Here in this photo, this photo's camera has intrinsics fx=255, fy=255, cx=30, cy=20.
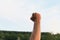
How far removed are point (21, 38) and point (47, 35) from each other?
9.41ft

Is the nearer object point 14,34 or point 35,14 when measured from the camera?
point 35,14

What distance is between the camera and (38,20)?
1.39m

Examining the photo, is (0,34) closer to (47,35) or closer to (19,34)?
(19,34)

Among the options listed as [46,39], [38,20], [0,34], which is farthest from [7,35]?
[38,20]

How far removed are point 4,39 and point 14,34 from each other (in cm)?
113

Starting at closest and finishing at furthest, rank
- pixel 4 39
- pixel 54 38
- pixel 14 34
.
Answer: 1. pixel 4 39
2. pixel 14 34
3. pixel 54 38

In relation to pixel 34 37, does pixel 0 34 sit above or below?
below

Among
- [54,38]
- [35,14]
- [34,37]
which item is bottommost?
[54,38]

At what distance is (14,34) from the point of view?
16.0 m

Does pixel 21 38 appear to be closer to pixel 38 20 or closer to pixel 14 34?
pixel 14 34

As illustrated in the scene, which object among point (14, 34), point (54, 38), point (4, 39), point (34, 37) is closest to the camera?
point (34, 37)

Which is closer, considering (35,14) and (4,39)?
(35,14)

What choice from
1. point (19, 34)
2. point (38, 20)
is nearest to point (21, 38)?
point (19, 34)

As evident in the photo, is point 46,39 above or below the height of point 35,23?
below
